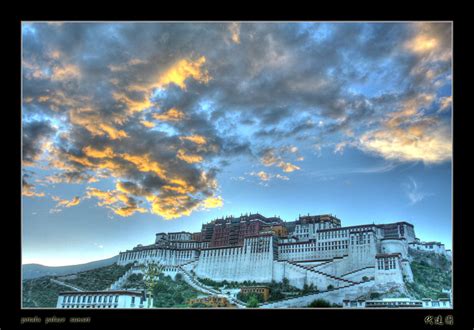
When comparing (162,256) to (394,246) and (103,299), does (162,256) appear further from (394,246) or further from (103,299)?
(394,246)

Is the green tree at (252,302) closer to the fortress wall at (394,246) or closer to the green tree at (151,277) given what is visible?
the green tree at (151,277)

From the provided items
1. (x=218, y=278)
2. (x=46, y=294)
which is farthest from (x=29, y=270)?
(x=218, y=278)

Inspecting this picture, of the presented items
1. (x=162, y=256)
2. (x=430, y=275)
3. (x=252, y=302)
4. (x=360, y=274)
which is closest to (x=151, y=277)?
(x=162, y=256)

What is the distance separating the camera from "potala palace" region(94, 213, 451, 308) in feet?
44.3

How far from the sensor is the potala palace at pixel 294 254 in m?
13.5

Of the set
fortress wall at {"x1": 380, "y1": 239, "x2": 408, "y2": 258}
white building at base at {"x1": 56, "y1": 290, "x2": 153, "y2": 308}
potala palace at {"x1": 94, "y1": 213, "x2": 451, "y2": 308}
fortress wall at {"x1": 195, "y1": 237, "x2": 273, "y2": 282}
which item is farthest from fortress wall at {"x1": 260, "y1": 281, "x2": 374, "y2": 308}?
white building at base at {"x1": 56, "y1": 290, "x2": 153, "y2": 308}

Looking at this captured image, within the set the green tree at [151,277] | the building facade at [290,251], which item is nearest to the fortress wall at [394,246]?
the building facade at [290,251]

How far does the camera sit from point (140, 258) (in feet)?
50.8

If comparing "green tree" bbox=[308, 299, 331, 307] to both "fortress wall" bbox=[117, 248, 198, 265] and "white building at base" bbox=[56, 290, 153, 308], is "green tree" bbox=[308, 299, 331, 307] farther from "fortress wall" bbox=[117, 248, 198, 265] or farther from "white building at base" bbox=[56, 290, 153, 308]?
"fortress wall" bbox=[117, 248, 198, 265]

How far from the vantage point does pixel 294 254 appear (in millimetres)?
15680

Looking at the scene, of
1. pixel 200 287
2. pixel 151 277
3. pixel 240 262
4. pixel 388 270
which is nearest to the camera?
pixel 388 270
